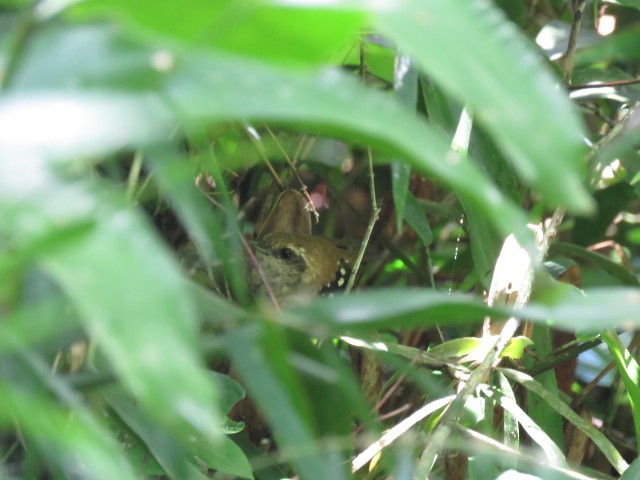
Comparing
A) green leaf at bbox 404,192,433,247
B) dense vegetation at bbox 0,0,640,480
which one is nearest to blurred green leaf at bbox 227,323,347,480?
dense vegetation at bbox 0,0,640,480

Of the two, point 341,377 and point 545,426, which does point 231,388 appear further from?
point 341,377

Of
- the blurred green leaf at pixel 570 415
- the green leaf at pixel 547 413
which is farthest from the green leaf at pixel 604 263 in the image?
the blurred green leaf at pixel 570 415

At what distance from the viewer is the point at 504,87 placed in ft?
1.67

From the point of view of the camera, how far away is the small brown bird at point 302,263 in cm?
185

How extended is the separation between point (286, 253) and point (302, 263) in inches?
1.8

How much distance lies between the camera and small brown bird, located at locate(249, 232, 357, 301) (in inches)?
72.7

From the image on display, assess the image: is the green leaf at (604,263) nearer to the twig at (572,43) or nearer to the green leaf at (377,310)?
the twig at (572,43)

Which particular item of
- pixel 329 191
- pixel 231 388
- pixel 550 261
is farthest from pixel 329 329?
pixel 329 191

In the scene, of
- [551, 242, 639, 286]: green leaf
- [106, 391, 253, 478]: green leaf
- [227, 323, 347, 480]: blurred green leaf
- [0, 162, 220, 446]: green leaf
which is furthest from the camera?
[551, 242, 639, 286]: green leaf

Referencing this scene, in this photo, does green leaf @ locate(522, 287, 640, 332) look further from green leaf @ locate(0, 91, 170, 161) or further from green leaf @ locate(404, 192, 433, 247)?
green leaf @ locate(404, 192, 433, 247)

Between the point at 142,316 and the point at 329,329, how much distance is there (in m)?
0.17

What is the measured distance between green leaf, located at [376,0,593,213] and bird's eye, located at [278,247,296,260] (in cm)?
132

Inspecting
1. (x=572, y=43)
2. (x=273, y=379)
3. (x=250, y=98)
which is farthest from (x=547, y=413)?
(x=250, y=98)

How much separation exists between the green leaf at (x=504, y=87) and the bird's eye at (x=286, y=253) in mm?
1323
